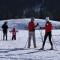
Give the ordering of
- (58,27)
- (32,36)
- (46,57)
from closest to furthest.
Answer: (46,57), (32,36), (58,27)

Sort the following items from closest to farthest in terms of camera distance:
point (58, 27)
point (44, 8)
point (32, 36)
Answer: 1. point (32, 36)
2. point (58, 27)
3. point (44, 8)

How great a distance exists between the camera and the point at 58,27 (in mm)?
52844

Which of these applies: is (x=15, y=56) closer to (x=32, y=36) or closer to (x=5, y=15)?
(x=32, y=36)

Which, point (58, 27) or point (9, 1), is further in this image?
point (9, 1)

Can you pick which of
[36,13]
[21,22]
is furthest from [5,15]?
[21,22]

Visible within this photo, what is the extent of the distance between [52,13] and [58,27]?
19.1 metres

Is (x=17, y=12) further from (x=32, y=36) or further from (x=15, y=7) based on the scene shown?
(x=32, y=36)

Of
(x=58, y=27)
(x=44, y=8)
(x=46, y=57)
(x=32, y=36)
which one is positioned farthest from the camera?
(x=44, y=8)

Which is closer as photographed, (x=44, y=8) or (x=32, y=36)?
(x=32, y=36)

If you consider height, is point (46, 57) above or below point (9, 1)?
below

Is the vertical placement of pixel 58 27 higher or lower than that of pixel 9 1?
lower

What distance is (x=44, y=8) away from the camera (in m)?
68.4

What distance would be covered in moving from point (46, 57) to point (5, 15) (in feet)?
186

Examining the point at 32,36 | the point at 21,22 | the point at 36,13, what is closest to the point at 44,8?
A: the point at 36,13
